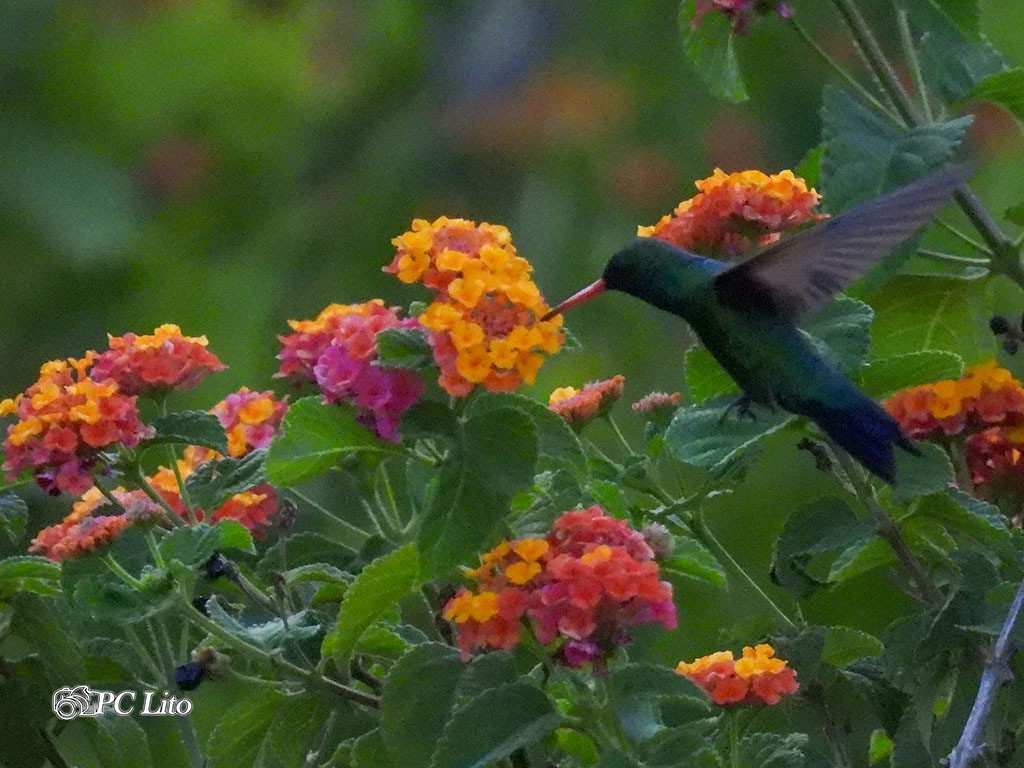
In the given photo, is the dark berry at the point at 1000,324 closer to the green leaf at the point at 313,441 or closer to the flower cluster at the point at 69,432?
the green leaf at the point at 313,441

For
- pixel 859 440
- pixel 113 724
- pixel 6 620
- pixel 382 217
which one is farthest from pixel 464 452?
pixel 382 217

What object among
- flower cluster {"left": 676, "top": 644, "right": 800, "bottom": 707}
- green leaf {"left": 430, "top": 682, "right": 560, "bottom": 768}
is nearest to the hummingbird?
Result: flower cluster {"left": 676, "top": 644, "right": 800, "bottom": 707}

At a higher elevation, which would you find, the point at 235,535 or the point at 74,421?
the point at 74,421

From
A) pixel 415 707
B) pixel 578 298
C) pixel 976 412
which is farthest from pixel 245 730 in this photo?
pixel 976 412

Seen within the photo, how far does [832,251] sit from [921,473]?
202mm

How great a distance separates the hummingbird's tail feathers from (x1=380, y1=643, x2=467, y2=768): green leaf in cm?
39

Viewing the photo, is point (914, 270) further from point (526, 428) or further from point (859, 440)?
point (526, 428)

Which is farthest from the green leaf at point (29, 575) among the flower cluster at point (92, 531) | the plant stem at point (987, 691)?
the plant stem at point (987, 691)

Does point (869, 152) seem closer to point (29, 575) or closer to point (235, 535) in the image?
point (235, 535)

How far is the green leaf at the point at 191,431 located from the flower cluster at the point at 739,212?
1.37 feet

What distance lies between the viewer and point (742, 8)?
5.30 ft

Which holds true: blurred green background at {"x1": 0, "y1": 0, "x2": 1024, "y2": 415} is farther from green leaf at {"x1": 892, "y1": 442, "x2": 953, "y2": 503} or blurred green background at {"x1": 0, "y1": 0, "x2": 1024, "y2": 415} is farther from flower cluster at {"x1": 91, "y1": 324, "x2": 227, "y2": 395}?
green leaf at {"x1": 892, "y1": 442, "x2": 953, "y2": 503}

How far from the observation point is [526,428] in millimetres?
1074

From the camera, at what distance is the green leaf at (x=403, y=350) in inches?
43.2
